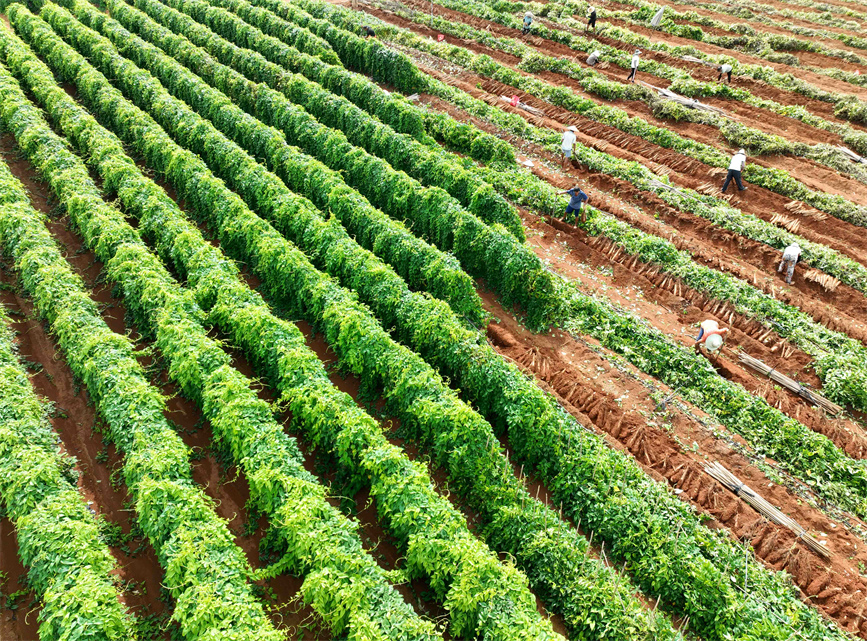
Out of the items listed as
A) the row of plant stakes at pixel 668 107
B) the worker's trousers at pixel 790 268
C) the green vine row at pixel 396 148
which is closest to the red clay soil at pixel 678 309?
the green vine row at pixel 396 148

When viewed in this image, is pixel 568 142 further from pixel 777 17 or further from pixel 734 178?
pixel 777 17

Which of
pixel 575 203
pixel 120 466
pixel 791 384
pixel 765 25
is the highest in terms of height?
pixel 765 25

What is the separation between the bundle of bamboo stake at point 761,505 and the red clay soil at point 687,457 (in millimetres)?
141

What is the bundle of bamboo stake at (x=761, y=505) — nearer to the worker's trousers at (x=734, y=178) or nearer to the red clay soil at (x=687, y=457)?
the red clay soil at (x=687, y=457)

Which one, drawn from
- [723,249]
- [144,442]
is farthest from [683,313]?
[144,442]

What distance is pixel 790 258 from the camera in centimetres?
1830

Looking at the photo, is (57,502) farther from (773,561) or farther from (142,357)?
(773,561)

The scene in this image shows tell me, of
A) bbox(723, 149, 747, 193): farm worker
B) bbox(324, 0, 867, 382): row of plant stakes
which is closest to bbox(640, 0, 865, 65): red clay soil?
bbox(723, 149, 747, 193): farm worker

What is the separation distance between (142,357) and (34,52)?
25261 millimetres

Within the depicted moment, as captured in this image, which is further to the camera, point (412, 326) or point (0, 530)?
point (412, 326)

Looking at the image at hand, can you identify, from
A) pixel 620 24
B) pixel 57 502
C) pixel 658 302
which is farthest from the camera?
pixel 620 24

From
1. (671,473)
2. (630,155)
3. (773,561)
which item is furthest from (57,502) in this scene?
(630,155)

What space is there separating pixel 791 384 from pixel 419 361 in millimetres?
10135

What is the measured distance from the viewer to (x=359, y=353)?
46.1ft
